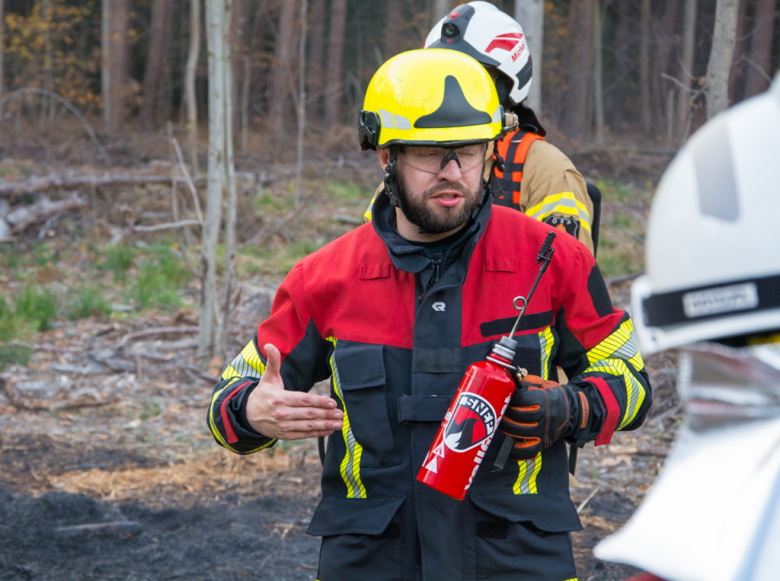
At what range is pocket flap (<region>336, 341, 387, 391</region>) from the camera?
2303 millimetres

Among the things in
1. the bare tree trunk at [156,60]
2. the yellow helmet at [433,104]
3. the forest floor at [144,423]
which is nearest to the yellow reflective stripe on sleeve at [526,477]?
the yellow helmet at [433,104]

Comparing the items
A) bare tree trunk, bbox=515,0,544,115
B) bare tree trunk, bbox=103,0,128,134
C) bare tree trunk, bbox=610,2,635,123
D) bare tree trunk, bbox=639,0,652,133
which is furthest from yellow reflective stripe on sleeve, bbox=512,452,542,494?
bare tree trunk, bbox=610,2,635,123

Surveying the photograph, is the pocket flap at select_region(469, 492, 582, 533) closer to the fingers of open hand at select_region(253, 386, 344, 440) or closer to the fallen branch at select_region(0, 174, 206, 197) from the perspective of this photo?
the fingers of open hand at select_region(253, 386, 344, 440)

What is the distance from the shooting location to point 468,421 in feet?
6.82

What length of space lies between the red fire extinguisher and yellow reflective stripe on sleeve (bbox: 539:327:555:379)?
0.88ft

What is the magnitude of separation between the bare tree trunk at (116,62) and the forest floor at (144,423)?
8507mm

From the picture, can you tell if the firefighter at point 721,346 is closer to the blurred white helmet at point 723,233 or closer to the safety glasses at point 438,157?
the blurred white helmet at point 723,233

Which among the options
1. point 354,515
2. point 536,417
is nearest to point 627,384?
point 536,417

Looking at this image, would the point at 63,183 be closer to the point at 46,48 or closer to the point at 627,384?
the point at 46,48

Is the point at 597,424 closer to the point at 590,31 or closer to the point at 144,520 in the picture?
the point at 144,520

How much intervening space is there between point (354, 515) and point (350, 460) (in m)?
0.16

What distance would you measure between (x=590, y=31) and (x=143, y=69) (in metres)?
19.7

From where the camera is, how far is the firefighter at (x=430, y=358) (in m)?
2.22

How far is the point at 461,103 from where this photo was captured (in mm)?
2447
